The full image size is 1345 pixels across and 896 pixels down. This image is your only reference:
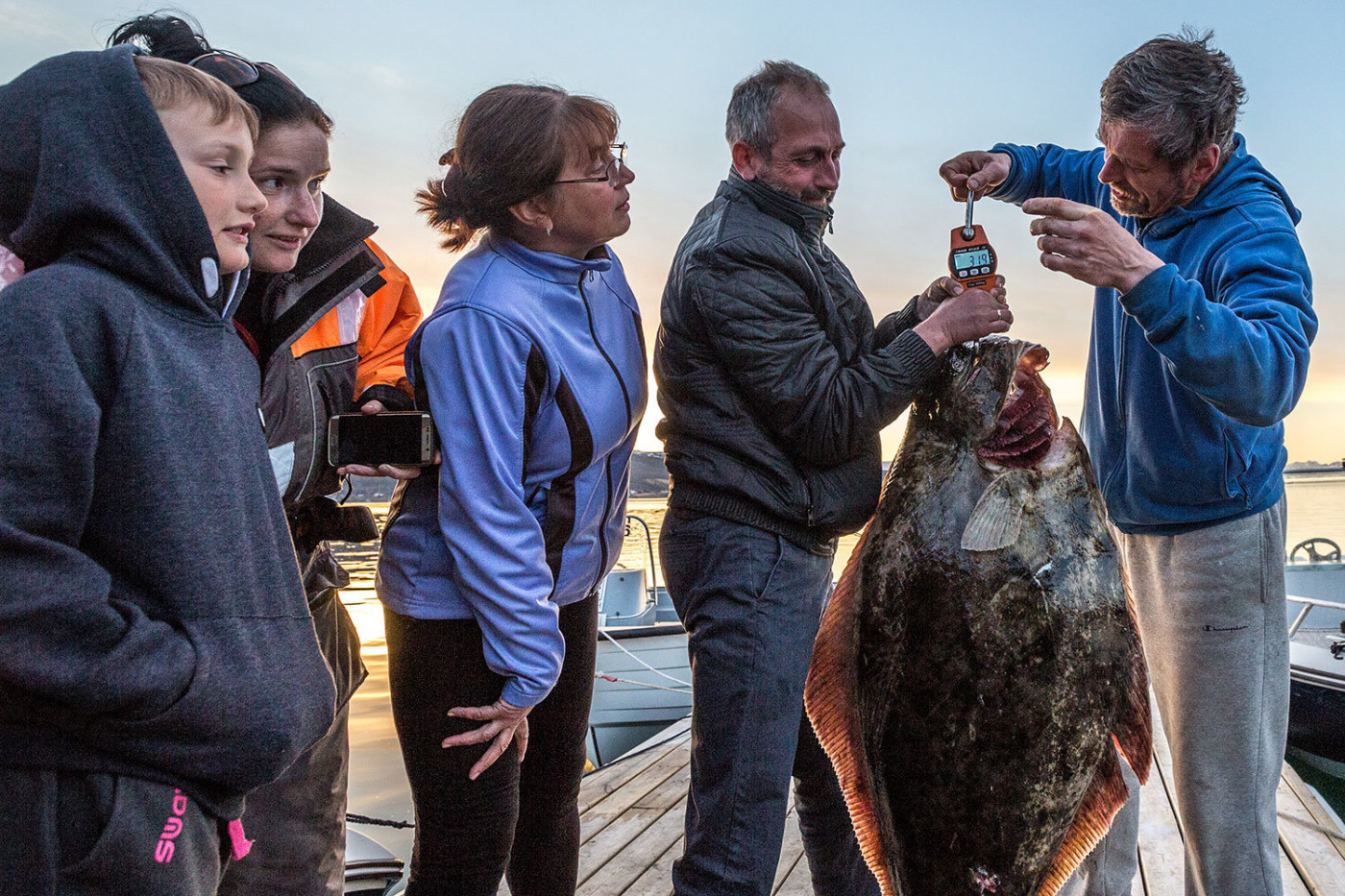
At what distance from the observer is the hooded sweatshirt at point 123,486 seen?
118 centimetres

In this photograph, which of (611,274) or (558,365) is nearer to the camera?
(558,365)

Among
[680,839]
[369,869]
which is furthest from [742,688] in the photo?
[369,869]

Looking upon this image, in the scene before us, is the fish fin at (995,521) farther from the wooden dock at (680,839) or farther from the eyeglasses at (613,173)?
the wooden dock at (680,839)

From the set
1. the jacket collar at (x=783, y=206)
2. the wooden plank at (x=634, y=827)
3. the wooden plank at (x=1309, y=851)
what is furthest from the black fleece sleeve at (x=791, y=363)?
the wooden plank at (x=1309, y=851)

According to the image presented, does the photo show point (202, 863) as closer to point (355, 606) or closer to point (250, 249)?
point (250, 249)

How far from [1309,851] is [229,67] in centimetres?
479

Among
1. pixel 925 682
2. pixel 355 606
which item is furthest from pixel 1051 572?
pixel 355 606

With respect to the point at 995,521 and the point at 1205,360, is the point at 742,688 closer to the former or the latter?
the point at 995,521

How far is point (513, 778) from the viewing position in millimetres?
1949

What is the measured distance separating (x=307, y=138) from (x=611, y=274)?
74 centimetres

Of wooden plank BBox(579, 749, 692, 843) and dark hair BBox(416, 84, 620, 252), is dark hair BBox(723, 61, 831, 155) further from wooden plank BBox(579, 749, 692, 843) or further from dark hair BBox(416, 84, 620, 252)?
wooden plank BBox(579, 749, 692, 843)

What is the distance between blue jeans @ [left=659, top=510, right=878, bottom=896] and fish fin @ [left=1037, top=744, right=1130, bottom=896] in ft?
1.80

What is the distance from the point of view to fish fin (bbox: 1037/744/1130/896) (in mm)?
1623

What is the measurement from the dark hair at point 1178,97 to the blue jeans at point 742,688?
1245 mm
